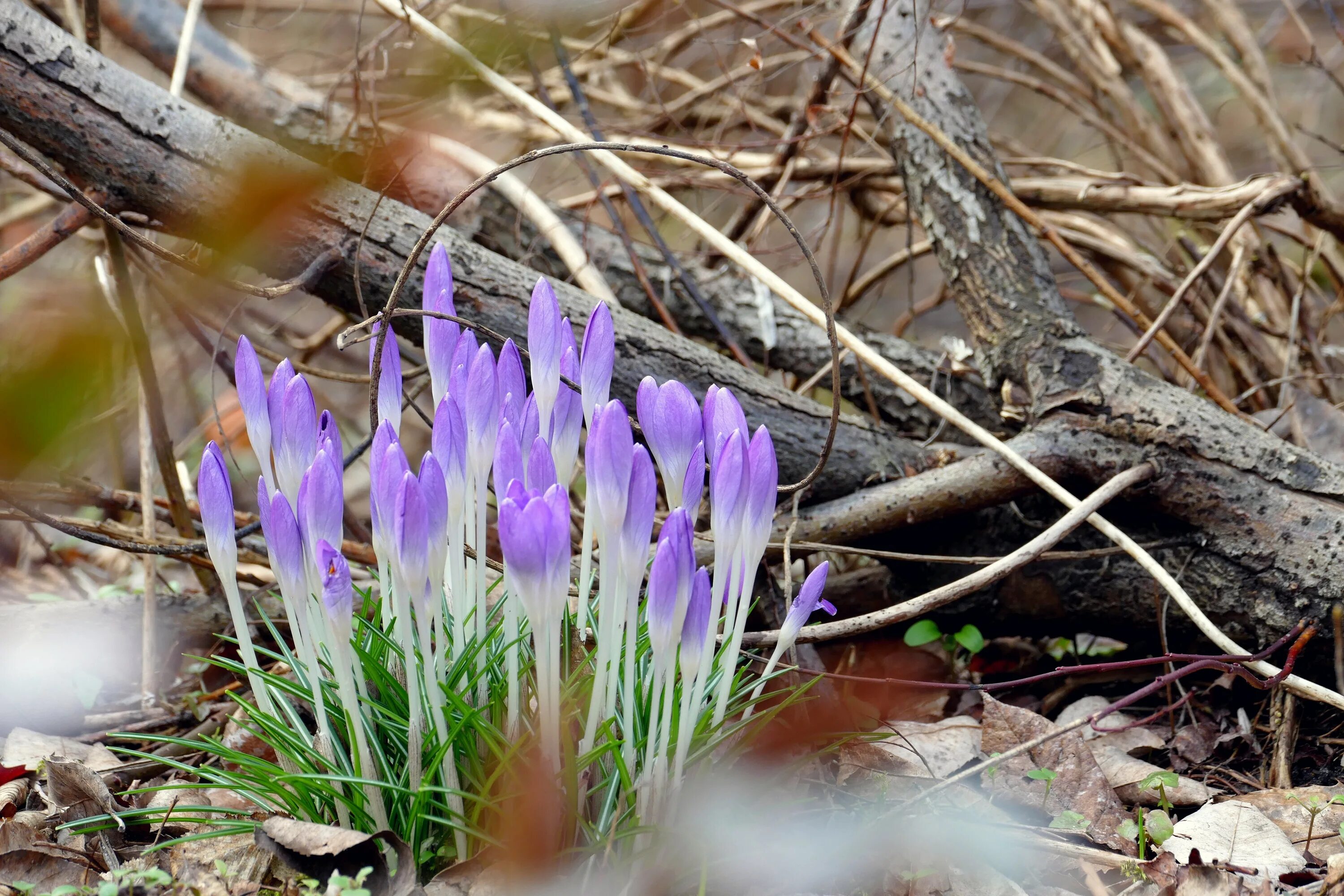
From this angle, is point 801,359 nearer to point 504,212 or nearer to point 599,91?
point 504,212

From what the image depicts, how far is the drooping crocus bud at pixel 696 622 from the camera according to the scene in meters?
1.18

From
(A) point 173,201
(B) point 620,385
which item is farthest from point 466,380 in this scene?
(A) point 173,201

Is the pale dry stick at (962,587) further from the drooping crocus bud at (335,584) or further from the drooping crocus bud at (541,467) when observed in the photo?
the drooping crocus bud at (335,584)

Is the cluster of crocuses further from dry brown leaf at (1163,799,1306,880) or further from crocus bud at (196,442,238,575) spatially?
dry brown leaf at (1163,799,1306,880)

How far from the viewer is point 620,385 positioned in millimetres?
2066

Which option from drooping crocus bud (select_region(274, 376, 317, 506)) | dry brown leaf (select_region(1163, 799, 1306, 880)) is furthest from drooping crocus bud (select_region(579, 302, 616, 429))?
dry brown leaf (select_region(1163, 799, 1306, 880))

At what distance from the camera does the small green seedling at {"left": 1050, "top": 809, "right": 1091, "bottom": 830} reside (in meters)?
1.46

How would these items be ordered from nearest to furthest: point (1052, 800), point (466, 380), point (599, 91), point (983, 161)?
point (466, 380), point (1052, 800), point (983, 161), point (599, 91)

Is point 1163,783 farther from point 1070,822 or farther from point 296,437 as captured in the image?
point 296,437

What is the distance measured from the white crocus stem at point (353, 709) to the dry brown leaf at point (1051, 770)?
3.15 ft

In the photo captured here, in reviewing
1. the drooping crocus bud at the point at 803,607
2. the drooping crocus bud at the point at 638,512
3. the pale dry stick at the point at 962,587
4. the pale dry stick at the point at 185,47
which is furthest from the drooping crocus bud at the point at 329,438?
the pale dry stick at the point at 185,47

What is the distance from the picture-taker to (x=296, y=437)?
129cm

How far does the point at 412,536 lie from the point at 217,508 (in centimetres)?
31

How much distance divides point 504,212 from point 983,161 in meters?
1.29
